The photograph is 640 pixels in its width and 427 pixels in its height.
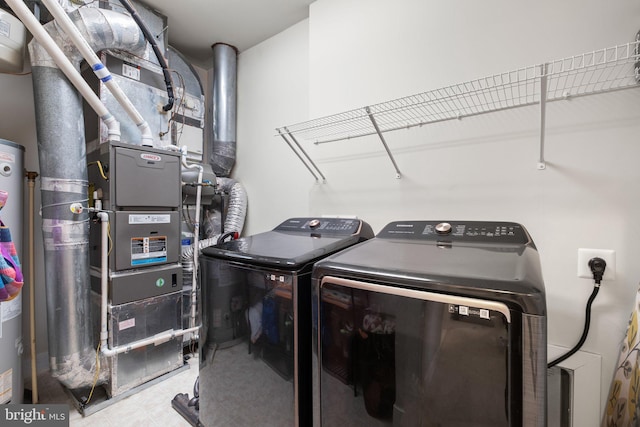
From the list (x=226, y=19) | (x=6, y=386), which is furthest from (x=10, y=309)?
(x=226, y=19)

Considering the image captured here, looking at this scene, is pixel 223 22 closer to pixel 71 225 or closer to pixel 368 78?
pixel 368 78

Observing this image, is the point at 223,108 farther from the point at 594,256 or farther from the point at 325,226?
the point at 594,256

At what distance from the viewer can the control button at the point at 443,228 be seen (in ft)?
4.05

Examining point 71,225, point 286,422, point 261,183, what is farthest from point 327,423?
Result: point 261,183

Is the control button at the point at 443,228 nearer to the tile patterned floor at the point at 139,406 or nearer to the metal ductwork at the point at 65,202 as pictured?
the tile patterned floor at the point at 139,406

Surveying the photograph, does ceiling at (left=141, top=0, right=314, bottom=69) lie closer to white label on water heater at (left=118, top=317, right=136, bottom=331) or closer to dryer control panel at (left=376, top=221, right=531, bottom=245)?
dryer control panel at (left=376, top=221, right=531, bottom=245)

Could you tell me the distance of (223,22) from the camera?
97.2 inches

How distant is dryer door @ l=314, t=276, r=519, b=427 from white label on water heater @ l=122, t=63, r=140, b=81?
230 centimetres

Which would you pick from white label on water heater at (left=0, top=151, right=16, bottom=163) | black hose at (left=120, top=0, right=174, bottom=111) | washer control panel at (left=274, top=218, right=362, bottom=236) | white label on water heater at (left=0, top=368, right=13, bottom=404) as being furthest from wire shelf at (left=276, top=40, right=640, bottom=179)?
white label on water heater at (left=0, top=368, right=13, bottom=404)

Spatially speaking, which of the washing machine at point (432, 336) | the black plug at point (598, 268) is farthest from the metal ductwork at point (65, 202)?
the black plug at point (598, 268)

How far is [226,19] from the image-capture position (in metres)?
2.43

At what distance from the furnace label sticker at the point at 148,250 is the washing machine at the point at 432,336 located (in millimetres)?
1514

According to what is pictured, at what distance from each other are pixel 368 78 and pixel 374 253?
131 centimetres

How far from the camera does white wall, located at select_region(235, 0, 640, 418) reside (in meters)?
1.14
